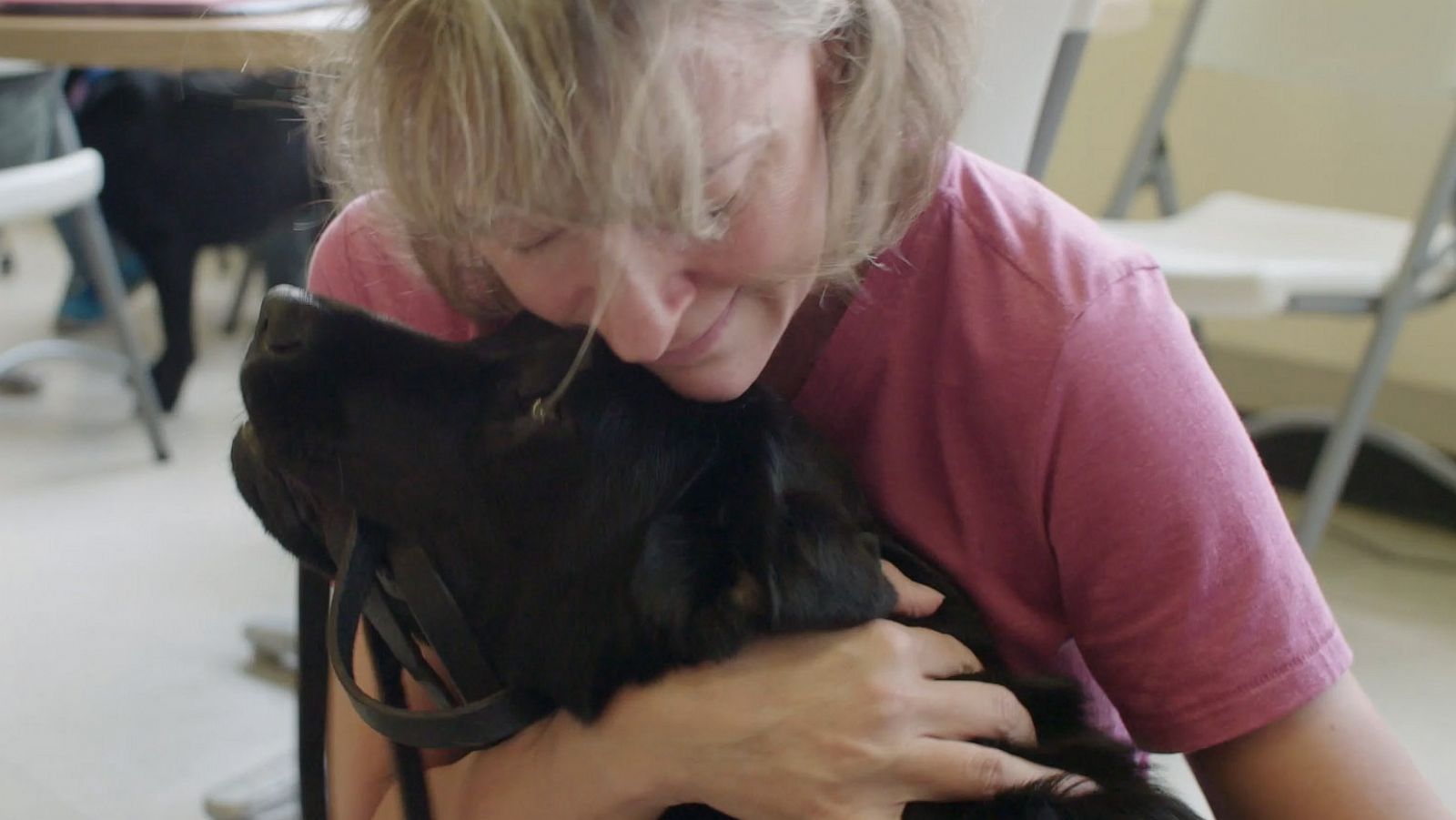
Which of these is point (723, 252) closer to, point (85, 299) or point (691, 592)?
point (691, 592)

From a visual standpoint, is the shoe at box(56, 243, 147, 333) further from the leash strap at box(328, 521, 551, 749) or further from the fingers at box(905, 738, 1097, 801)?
the fingers at box(905, 738, 1097, 801)

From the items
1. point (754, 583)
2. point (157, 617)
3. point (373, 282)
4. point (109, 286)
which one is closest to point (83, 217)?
point (109, 286)

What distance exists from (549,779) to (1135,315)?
538mm

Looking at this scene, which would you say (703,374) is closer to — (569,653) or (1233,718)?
(569,653)

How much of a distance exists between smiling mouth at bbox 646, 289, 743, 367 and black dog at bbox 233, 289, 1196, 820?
0.06 m

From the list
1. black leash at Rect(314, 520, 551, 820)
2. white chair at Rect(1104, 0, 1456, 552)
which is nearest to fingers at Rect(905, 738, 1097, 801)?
black leash at Rect(314, 520, 551, 820)

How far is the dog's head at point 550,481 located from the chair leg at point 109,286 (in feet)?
6.29

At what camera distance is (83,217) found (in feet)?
8.14

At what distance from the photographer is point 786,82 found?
2.28 ft

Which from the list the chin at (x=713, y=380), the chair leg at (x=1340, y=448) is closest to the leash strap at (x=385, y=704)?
the chin at (x=713, y=380)

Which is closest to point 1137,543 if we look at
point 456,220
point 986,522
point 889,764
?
point 986,522

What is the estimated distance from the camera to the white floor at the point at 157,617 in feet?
5.82

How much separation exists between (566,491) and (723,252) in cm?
21

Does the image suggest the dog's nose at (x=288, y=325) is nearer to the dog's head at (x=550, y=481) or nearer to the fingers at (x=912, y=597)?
the dog's head at (x=550, y=481)
